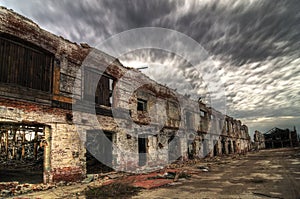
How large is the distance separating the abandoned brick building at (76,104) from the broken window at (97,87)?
5 centimetres

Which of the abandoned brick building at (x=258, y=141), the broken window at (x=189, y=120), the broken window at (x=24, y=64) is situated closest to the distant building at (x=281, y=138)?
the abandoned brick building at (x=258, y=141)

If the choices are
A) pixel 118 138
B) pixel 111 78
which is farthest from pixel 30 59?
pixel 118 138

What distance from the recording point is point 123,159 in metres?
11.1

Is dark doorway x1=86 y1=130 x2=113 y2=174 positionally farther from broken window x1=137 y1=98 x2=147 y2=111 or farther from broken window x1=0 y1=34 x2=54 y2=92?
broken window x1=137 y1=98 x2=147 y2=111

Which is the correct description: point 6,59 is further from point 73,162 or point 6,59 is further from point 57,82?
point 73,162

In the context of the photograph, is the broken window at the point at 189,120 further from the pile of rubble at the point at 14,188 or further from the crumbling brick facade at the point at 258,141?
the crumbling brick facade at the point at 258,141

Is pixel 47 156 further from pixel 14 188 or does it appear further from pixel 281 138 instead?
pixel 281 138

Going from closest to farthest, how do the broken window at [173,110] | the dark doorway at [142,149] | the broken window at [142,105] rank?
1. the dark doorway at [142,149]
2. the broken window at [142,105]
3. the broken window at [173,110]

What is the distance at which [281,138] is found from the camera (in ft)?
160

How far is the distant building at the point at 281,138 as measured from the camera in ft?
150

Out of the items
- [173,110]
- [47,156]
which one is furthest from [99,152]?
[173,110]

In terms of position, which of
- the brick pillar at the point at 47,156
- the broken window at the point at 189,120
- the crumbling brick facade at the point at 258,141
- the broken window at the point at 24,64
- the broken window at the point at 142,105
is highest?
the broken window at the point at 24,64

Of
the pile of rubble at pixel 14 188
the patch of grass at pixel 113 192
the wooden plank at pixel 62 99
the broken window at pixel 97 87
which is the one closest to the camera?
the patch of grass at pixel 113 192

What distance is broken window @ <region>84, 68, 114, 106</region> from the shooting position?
10184 mm
